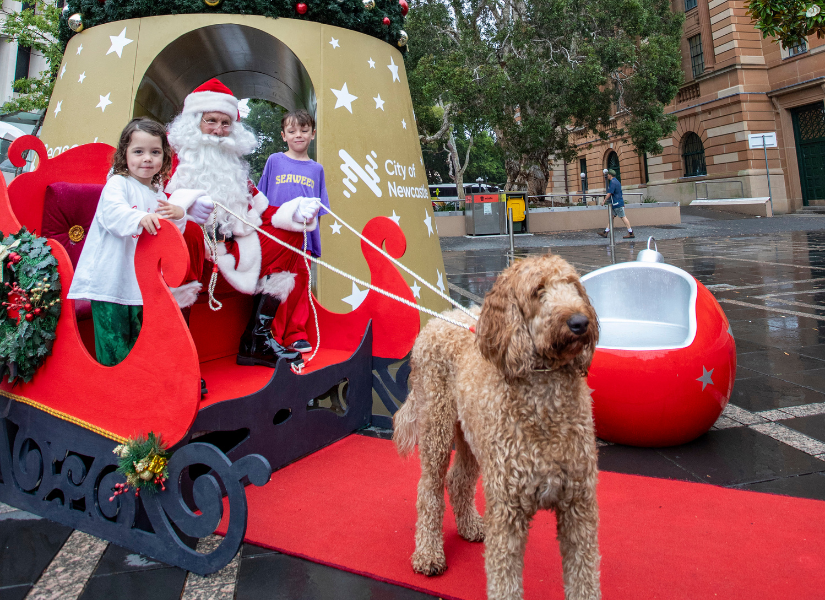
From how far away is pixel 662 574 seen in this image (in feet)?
6.93

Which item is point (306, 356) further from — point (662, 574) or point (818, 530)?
point (818, 530)

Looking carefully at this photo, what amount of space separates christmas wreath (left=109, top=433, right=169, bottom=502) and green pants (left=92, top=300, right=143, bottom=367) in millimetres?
677

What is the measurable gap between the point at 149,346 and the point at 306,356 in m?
1.35

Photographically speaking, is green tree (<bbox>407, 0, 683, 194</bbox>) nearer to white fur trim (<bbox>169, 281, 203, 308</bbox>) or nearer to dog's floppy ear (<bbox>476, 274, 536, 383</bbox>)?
→ white fur trim (<bbox>169, 281, 203, 308</bbox>)

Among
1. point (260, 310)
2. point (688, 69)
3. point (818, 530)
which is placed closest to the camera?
point (818, 530)

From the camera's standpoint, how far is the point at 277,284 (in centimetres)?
358

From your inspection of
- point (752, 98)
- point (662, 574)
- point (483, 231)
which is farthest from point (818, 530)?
point (752, 98)

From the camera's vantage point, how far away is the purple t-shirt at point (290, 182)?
157 inches

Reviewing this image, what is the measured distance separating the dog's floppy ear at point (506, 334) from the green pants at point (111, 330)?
1.99 m

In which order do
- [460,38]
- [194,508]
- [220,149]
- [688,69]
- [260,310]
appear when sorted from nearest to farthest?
1. [194,508]
2. [220,149]
3. [260,310]
4. [460,38]
5. [688,69]

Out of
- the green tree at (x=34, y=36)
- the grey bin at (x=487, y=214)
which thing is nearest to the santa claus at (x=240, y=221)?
the green tree at (x=34, y=36)

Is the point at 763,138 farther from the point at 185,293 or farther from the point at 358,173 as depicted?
the point at 185,293

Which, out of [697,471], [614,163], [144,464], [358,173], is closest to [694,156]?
[614,163]

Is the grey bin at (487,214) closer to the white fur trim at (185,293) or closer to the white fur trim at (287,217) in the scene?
the white fur trim at (287,217)
